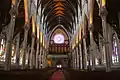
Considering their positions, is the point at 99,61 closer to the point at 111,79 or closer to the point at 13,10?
the point at 13,10

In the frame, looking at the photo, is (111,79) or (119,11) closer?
(111,79)

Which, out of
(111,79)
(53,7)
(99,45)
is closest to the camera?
(111,79)

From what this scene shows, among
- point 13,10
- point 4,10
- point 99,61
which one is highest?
point 4,10

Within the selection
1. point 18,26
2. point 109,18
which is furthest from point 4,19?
point 109,18

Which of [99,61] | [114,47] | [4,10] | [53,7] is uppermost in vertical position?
[53,7]

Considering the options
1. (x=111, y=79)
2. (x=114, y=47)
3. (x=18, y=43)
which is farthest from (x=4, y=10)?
(x=111, y=79)

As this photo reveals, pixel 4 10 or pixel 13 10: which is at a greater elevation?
pixel 4 10

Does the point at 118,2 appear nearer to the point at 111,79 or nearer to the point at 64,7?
the point at 111,79

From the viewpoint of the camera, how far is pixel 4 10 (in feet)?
70.0

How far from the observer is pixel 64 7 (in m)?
45.8

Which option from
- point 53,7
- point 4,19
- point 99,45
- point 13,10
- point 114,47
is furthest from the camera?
point 53,7

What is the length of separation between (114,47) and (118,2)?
8.60 m

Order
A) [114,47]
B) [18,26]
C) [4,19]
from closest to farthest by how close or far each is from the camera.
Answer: [4,19]
[114,47]
[18,26]

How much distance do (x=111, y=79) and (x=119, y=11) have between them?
17.5 meters
